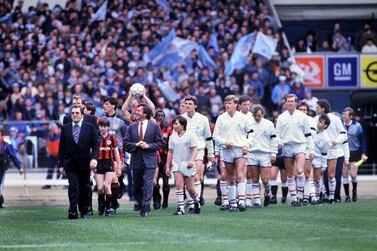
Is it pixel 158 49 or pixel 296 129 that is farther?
pixel 158 49

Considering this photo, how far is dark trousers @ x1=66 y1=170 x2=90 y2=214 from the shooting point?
20125mm

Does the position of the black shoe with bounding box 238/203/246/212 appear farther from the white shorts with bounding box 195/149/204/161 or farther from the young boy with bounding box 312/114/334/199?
the young boy with bounding box 312/114/334/199

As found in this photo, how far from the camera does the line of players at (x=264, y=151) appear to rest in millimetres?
22516

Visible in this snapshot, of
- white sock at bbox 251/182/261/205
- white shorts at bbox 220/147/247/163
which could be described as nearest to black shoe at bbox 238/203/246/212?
white shorts at bbox 220/147/247/163

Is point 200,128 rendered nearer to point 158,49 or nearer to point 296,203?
point 296,203

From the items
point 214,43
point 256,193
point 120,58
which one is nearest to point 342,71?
point 214,43

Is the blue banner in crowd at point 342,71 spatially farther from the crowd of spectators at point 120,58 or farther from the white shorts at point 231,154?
the white shorts at point 231,154

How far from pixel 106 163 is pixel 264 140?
3.78 meters

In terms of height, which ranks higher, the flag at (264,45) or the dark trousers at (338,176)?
the flag at (264,45)

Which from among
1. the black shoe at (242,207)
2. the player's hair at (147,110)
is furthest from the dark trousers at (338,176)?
the player's hair at (147,110)

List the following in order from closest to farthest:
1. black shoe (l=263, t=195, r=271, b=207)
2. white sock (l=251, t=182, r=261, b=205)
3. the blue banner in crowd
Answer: white sock (l=251, t=182, r=261, b=205) < black shoe (l=263, t=195, r=271, b=207) < the blue banner in crowd

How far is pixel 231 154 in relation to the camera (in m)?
22.5

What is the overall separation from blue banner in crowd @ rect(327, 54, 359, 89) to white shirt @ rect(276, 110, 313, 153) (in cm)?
1557

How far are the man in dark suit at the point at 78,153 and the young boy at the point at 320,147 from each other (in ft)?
21.1
